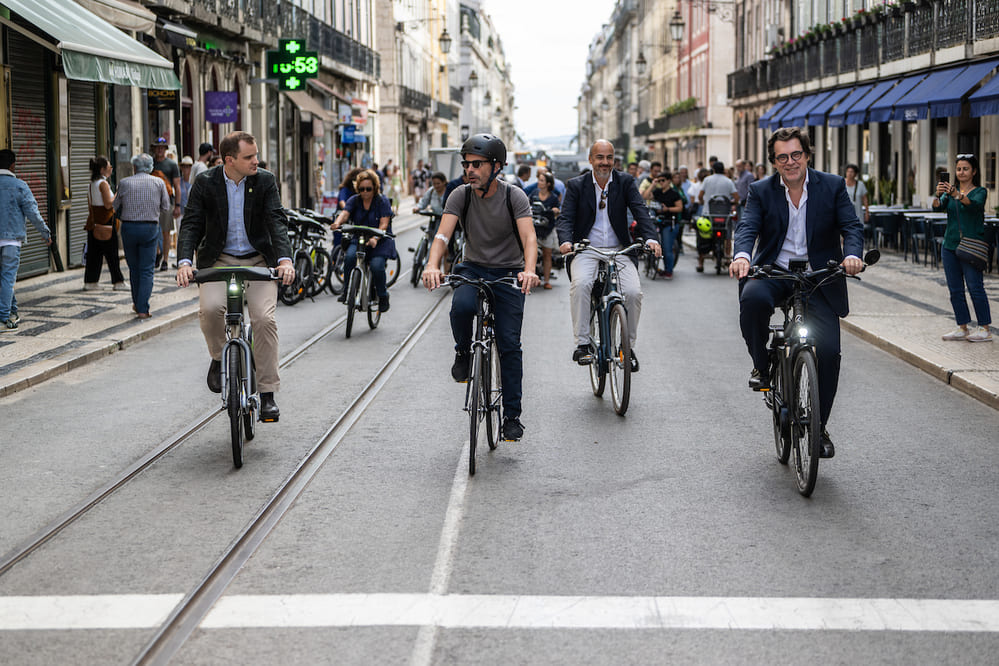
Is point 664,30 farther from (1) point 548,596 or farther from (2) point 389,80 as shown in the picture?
(1) point 548,596

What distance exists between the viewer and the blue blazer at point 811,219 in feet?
24.3

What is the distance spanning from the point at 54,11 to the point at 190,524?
1251cm

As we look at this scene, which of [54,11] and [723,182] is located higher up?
[54,11]

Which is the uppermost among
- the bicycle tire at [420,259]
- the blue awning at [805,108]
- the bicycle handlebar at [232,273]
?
the blue awning at [805,108]

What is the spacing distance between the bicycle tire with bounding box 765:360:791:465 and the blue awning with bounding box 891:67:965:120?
62.1ft

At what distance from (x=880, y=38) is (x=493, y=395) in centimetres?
2669

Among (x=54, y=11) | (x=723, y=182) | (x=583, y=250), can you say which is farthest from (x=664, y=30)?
(x=583, y=250)

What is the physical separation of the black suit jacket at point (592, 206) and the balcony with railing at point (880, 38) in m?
16.8

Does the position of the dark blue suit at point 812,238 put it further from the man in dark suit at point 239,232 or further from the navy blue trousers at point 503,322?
the man in dark suit at point 239,232

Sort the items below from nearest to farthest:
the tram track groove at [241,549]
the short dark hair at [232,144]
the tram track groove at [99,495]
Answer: the tram track groove at [241,549] < the tram track groove at [99,495] < the short dark hair at [232,144]

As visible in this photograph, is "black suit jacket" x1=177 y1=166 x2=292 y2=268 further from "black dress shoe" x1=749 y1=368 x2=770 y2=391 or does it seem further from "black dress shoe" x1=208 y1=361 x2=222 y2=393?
"black dress shoe" x1=749 y1=368 x2=770 y2=391

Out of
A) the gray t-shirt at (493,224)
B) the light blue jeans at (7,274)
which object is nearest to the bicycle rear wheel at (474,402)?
the gray t-shirt at (493,224)

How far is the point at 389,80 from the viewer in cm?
6781

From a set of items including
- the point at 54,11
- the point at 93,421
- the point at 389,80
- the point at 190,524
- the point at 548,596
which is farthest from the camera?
the point at 389,80
